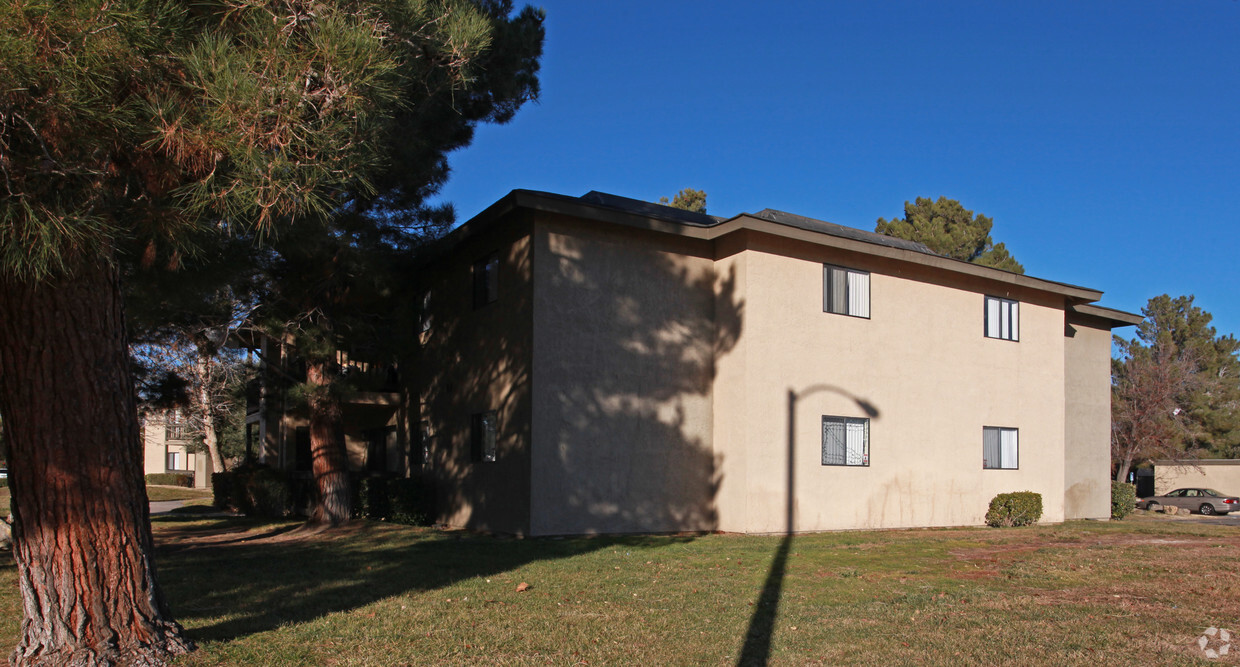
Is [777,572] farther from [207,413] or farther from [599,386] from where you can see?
[207,413]

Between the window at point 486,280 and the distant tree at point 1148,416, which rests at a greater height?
the window at point 486,280

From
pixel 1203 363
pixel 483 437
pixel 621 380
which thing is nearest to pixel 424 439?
pixel 483 437

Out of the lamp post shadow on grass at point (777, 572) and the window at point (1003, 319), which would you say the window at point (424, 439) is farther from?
the window at point (1003, 319)

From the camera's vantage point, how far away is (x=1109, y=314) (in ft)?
80.6

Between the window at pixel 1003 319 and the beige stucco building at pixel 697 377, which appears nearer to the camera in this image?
the beige stucco building at pixel 697 377

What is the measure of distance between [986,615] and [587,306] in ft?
30.6

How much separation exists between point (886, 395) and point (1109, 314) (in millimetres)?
9700

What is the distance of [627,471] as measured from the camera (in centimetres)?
1664

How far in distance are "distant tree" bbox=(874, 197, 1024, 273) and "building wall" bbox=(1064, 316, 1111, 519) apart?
834 inches

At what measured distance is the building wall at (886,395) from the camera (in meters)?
17.1

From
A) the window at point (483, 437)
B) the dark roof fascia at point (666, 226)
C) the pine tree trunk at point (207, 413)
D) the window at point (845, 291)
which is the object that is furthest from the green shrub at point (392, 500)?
the pine tree trunk at point (207, 413)

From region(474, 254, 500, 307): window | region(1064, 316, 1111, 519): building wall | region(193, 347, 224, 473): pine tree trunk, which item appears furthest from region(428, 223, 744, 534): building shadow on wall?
region(193, 347, 224, 473): pine tree trunk

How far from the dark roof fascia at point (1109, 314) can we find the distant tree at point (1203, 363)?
3069 cm

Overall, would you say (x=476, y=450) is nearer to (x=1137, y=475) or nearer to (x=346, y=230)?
(x=346, y=230)
